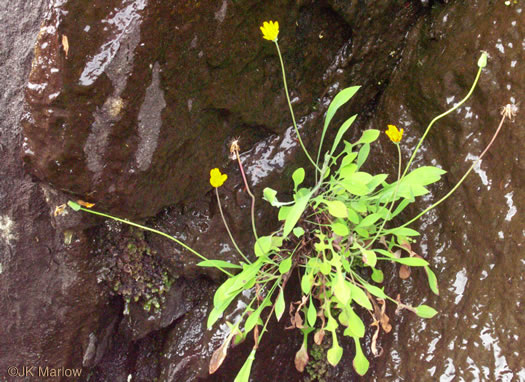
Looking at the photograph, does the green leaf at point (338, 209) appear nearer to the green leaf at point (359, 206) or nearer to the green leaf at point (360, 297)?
the green leaf at point (359, 206)

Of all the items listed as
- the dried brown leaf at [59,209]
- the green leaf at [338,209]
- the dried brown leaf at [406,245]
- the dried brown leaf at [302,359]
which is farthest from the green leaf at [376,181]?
the dried brown leaf at [59,209]

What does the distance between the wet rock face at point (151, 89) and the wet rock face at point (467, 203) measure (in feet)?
1.56

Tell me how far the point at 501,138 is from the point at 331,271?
2.83ft

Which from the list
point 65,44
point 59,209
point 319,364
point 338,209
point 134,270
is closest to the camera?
point 65,44

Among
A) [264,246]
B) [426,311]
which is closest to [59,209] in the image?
[264,246]

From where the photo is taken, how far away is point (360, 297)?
1.56 m

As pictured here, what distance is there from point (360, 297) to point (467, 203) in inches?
25.8

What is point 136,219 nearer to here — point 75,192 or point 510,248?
point 75,192

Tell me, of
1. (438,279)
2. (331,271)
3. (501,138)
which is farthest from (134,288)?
(501,138)

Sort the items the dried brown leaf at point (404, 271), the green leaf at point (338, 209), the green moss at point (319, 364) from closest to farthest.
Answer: the green leaf at point (338, 209) < the dried brown leaf at point (404, 271) < the green moss at point (319, 364)

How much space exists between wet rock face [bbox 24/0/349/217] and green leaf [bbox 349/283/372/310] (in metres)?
0.80

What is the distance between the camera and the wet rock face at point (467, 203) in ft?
5.37

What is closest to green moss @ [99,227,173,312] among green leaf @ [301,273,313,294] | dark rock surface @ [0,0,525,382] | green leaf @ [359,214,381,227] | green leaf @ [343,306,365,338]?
dark rock surface @ [0,0,525,382]

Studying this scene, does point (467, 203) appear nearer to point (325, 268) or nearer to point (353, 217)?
point (353, 217)
